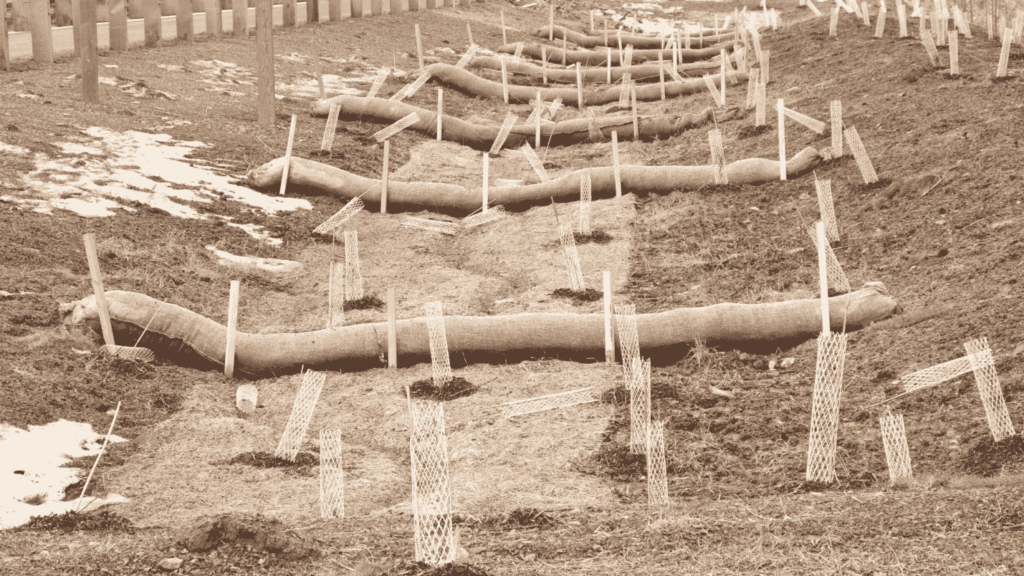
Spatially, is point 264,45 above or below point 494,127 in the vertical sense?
above

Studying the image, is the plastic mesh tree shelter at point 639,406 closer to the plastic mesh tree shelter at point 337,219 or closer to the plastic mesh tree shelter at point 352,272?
the plastic mesh tree shelter at point 352,272

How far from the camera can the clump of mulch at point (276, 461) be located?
712 centimetres

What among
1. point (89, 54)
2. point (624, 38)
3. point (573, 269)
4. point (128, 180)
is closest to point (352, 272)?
point (573, 269)

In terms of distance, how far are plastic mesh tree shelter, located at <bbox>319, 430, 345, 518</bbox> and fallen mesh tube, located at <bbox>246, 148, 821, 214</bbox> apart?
6.39 m

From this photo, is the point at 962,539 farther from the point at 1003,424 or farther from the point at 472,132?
the point at 472,132

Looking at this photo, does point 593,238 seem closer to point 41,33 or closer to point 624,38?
point 41,33

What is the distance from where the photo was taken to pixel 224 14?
870 inches

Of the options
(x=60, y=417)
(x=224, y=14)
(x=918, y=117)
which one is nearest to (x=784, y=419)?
(x=60, y=417)

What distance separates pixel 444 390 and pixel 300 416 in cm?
98

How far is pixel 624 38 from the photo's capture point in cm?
2698

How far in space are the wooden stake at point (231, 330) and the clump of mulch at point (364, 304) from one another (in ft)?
4.39

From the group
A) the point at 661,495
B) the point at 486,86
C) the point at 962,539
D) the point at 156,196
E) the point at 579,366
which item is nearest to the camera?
the point at 962,539

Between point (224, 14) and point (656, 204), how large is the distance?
11.8 m

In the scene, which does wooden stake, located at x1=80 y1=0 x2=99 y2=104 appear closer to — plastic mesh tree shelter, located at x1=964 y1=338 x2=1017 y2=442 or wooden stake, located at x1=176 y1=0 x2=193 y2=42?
wooden stake, located at x1=176 y1=0 x2=193 y2=42
